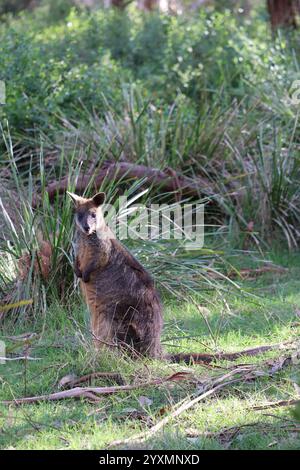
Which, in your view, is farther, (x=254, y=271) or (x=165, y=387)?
(x=254, y=271)

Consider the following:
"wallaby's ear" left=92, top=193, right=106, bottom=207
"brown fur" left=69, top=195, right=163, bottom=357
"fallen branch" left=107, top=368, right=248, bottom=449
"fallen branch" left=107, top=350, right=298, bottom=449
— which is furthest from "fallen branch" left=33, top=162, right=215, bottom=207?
"fallen branch" left=107, top=368, right=248, bottom=449

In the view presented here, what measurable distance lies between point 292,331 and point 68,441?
2.64 m

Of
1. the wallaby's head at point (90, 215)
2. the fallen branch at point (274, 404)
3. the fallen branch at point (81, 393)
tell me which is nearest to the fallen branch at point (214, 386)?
the fallen branch at point (274, 404)

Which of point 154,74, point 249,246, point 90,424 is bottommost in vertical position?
point 249,246

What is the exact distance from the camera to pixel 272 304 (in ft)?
→ 25.4

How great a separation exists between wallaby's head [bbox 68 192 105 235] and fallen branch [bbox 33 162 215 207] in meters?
1.50

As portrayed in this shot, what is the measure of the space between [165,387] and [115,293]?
34.8 inches

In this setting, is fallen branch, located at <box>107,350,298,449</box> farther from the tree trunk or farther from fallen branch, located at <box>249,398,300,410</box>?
the tree trunk

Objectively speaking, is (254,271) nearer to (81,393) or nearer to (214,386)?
(214,386)

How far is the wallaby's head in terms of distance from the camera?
6.36 meters

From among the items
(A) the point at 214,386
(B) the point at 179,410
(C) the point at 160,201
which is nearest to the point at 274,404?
(A) the point at 214,386

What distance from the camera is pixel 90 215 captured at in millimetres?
6406
